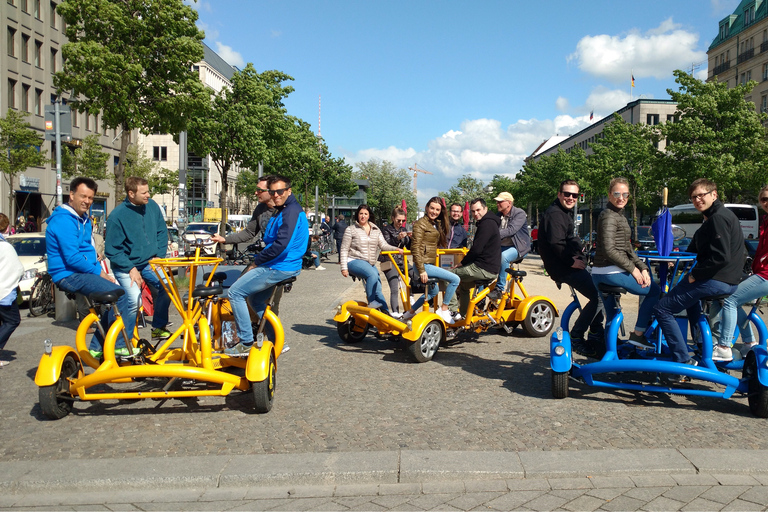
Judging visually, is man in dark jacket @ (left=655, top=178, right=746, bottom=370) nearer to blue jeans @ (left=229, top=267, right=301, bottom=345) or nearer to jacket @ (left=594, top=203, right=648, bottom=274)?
jacket @ (left=594, top=203, right=648, bottom=274)

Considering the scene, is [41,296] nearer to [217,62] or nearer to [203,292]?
[203,292]

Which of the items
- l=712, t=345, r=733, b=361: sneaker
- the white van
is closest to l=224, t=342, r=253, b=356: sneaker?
l=712, t=345, r=733, b=361: sneaker

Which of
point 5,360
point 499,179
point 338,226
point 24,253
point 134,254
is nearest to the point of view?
point 134,254

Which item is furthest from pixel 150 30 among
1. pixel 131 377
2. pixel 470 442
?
pixel 470 442

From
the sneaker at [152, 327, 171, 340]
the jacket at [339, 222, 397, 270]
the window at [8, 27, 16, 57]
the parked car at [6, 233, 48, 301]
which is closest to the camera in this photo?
the sneaker at [152, 327, 171, 340]

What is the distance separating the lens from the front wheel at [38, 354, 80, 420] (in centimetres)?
508

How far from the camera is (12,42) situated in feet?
127

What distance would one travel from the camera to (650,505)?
3693 millimetres

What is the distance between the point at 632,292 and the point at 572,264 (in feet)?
2.34

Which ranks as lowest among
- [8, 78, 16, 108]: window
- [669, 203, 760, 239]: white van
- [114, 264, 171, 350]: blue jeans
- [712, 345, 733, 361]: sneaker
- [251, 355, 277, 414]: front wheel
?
[251, 355, 277, 414]: front wheel

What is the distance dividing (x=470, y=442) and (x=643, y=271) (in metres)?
2.28

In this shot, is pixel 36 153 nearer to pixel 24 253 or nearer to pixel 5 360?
pixel 24 253

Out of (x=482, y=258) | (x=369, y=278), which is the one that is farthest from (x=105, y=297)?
(x=482, y=258)

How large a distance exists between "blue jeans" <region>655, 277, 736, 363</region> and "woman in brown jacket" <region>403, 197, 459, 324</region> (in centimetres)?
274
